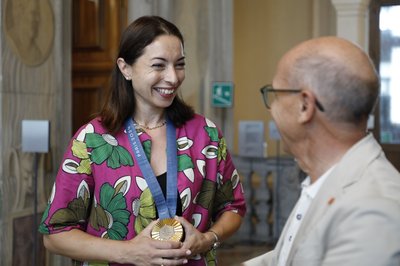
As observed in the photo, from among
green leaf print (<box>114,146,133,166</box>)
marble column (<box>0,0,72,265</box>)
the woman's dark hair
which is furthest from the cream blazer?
marble column (<box>0,0,72,265</box>)

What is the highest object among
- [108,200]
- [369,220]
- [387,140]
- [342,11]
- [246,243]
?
[342,11]

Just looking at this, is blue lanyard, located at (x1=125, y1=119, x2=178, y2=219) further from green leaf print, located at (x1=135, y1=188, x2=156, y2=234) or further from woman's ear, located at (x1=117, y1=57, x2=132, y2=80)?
woman's ear, located at (x1=117, y1=57, x2=132, y2=80)

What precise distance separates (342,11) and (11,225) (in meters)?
8.15

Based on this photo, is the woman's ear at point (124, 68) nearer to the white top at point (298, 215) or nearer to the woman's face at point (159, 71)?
the woman's face at point (159, 71)

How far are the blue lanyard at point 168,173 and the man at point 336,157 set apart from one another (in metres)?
0.91

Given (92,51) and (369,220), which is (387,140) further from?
(369,220)

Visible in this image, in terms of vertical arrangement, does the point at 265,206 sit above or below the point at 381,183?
below

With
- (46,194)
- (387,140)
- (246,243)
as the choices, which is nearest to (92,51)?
(46,194)

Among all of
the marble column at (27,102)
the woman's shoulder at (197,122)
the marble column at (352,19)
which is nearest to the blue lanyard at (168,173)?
the woman's shoulder at (197,122)

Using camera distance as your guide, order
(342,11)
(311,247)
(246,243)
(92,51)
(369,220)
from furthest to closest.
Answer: (342,11) < (246,243) < (92,51) < (311,247) < (369,220)

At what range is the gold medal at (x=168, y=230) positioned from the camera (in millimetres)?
2844

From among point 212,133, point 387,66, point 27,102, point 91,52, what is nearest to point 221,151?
point 212,133

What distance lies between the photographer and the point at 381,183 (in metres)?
1.82

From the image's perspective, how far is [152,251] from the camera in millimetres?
2820
